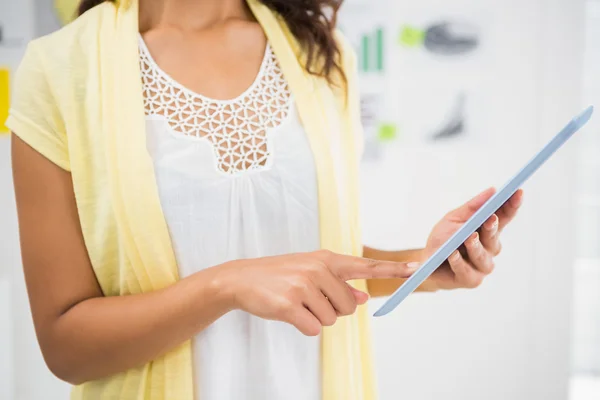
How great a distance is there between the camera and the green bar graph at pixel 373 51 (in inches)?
62.1

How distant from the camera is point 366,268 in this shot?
1.84 ft

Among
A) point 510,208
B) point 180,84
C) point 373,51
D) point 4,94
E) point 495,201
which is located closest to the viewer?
point 495,201

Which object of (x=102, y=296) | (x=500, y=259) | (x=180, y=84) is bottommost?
(x=500, y=259)

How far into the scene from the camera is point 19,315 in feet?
4.34

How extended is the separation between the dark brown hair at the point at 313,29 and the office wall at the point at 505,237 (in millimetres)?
778

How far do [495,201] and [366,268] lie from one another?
12 centimetres

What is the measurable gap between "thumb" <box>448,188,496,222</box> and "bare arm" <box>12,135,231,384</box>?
0.28 meters

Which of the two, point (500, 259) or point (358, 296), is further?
point (500, 259)

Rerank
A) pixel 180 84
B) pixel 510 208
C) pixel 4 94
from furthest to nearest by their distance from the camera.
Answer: pixel 4 94 < pixel 180 84 < pixel 510 208

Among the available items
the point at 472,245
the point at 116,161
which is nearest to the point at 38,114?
the point at 116,161

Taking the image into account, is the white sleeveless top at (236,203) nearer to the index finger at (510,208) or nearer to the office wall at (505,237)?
the index finger at (510,208)

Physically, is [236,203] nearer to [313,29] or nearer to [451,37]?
[313,29]

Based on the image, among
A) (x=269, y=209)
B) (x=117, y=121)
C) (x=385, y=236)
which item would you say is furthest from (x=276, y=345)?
(x=385, y=236)

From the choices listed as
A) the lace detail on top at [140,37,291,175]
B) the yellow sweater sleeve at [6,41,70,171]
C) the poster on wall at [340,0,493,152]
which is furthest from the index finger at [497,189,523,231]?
the poster on wall at [340,0,493,152]
